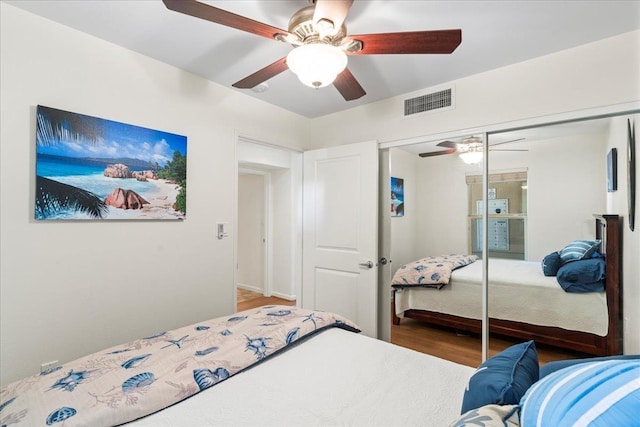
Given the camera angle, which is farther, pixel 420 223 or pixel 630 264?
pixel 420 223

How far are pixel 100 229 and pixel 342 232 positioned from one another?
6.44 ft

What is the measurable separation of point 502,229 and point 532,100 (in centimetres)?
95

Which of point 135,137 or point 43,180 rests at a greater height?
point 135,137

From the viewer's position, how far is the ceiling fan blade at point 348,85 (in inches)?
71.6

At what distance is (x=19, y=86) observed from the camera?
1.70 metres

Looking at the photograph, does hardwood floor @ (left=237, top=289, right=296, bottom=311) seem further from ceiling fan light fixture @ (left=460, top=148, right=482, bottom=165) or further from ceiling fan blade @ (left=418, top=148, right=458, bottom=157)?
ceiling fan light fixture @ (left=460, top=148, right=482, bottom=165)

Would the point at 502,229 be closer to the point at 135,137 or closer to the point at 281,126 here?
the point at 281,126

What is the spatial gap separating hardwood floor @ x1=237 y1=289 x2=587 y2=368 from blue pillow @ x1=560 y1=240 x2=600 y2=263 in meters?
0.66

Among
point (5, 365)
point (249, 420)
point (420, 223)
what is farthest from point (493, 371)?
point (5, 365)

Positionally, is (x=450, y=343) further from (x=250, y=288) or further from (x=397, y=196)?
(x=250, y=288)

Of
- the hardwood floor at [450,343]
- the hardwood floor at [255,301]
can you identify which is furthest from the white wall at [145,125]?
the hardwood floor at [255,301]

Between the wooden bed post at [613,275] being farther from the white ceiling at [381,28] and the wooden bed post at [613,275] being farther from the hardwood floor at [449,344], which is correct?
the white ceiling at [381,28]

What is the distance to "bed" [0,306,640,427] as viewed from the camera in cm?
88

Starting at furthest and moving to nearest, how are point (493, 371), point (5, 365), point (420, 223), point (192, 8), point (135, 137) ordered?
point (420, 223)
point (135, 137)
point (5, 365)
point (192, 8)
point (493, 371)
